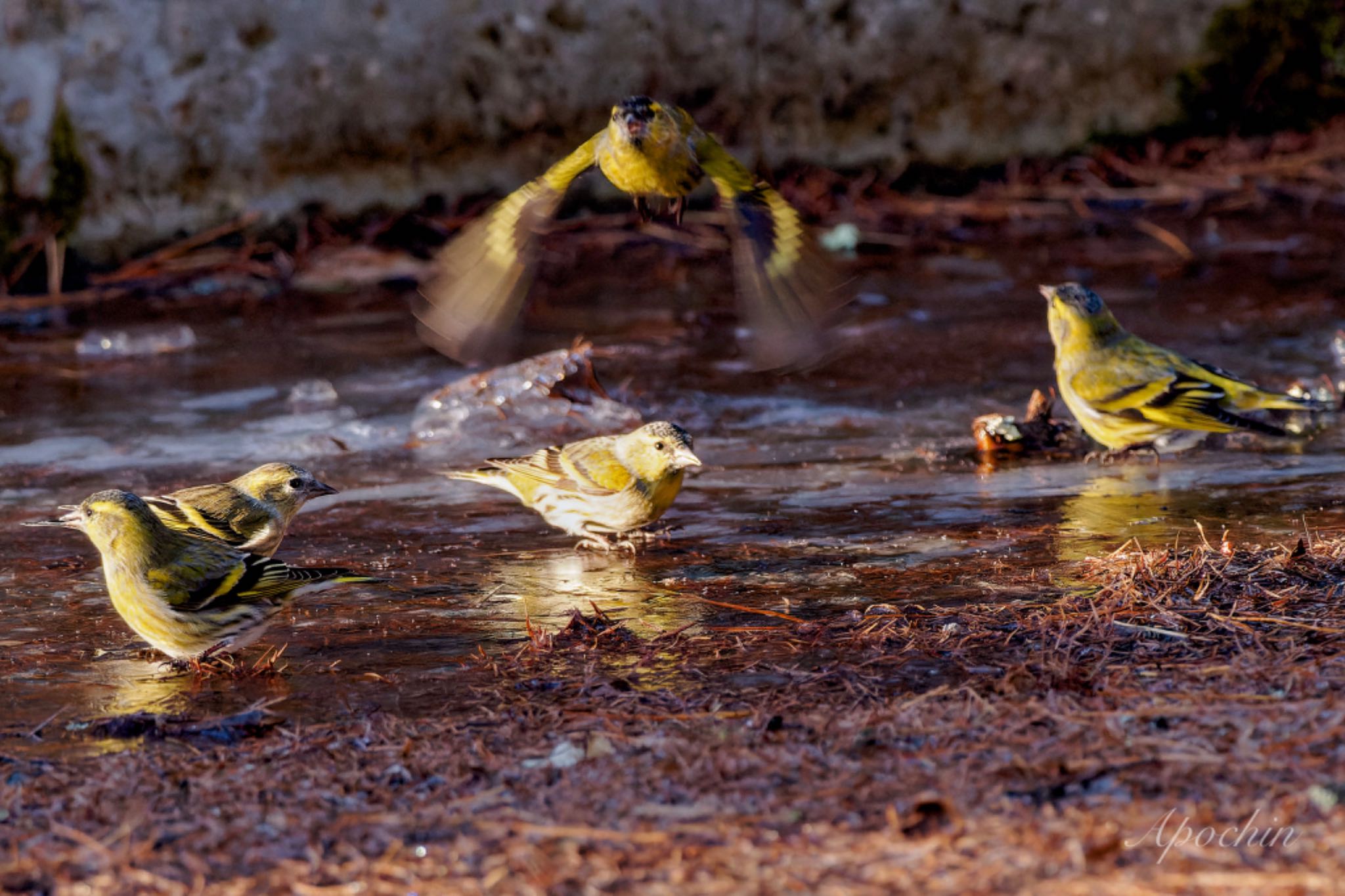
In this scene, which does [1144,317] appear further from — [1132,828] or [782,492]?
[1132,828]

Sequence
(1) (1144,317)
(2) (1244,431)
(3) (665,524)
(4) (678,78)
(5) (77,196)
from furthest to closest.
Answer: (4) (678,78), (5) (77,196), (1) (1144,317), (2) (1244,431), (3) (665,524)

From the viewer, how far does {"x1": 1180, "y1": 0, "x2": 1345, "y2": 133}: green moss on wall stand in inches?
574

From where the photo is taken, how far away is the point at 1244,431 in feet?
26.9

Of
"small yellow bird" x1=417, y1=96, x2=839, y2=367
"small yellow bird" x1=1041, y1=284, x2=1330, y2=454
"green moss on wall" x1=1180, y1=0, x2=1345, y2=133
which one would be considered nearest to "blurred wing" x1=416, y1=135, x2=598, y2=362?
"small yellow bird" x1=417, y1=96, x2=839, y2=367

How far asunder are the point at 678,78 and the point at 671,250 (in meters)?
1.44

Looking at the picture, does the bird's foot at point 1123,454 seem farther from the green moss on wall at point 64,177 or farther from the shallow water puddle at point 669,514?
the green moss on wall at point 64,177

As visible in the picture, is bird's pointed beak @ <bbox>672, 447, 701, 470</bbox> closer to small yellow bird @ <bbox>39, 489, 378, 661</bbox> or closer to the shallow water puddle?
the shallow water puddle

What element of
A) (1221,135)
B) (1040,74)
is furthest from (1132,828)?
(1221,135)

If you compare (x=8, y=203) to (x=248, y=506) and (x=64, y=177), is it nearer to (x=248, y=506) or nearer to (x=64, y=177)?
(x=64, y=177)

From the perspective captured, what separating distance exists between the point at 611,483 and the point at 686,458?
0.34 m

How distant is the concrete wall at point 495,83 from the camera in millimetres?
12508

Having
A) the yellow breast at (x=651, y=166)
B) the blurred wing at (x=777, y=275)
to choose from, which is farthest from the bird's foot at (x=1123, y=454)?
the yellow breast at (x=651, y=166)
